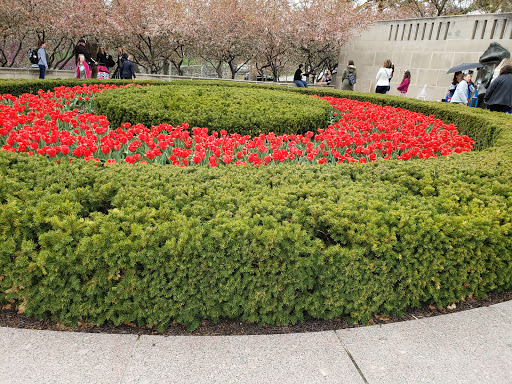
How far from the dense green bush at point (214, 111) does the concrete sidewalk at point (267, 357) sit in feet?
17.2

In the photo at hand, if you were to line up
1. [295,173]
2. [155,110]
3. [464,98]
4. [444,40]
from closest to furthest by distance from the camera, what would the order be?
[295,173], [155,110], [464,98], [444,40]

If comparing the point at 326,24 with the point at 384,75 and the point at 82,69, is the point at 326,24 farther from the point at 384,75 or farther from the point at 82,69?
the point at 82,69

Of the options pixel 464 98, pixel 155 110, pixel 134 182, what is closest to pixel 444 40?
pixel 464 98

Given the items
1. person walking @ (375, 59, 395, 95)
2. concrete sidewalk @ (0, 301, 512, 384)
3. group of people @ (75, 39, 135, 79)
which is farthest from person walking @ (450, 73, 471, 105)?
group of people @ (75, 39, 135, 79)

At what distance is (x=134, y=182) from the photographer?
360 cm

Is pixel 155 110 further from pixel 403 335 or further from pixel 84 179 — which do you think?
pixel 403 335

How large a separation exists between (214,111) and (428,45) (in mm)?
13976

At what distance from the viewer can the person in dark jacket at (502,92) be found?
9.05 metres

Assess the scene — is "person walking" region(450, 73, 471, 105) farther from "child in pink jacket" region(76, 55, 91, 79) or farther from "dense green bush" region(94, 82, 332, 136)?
"child in pink jacket" region(76, 55, 91, 79)

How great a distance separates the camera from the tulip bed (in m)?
2.69

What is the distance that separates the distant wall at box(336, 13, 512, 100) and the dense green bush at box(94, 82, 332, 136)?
1031cm

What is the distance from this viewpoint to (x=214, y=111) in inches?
301

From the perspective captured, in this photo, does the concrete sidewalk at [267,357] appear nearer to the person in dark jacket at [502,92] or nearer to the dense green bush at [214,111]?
the dense green bush at [214,111]

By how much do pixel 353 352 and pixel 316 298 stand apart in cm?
44
